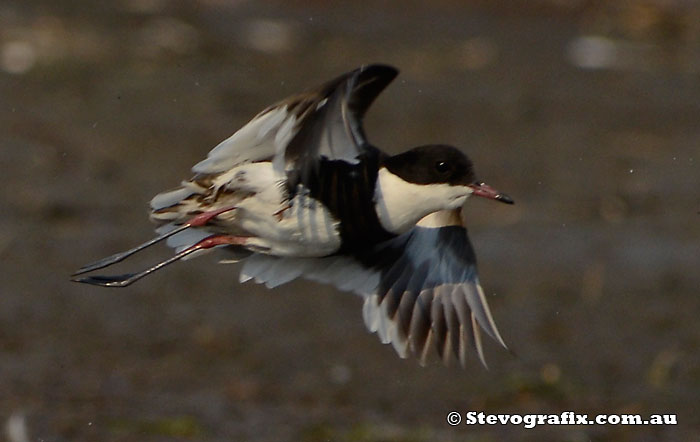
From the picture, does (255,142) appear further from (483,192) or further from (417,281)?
(417,281)

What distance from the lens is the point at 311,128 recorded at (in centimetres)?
500

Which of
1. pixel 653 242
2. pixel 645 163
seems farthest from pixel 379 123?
pixel 653 242

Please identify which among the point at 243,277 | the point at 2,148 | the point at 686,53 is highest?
the point at 243,277

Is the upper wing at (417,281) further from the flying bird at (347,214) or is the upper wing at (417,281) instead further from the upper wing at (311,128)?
the upper wing at (311,128)

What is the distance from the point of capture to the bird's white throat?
5.29m

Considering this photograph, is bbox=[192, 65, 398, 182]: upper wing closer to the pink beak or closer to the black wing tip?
the black wing tip

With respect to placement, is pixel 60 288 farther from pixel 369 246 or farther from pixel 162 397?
pixel 369 246

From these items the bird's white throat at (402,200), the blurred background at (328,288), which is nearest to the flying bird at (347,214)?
the bird's white throat at (402,200)

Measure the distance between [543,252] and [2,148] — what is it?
13.4ft

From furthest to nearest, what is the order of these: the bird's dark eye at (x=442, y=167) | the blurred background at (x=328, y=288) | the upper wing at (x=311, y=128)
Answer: the blurred background at (x=328, y=288)
the bird's dark eye at (x=442, y=167)
the upper wing at (x=311, y=128)

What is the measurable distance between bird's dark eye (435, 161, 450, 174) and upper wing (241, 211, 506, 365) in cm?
41

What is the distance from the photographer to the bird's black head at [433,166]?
5309 mm

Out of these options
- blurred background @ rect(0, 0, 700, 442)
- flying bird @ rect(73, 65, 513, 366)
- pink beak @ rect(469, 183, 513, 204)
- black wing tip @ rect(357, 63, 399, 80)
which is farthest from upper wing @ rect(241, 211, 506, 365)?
blurred background @ rect(0, 0, 700, 442)

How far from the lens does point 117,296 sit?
8.64 metres
